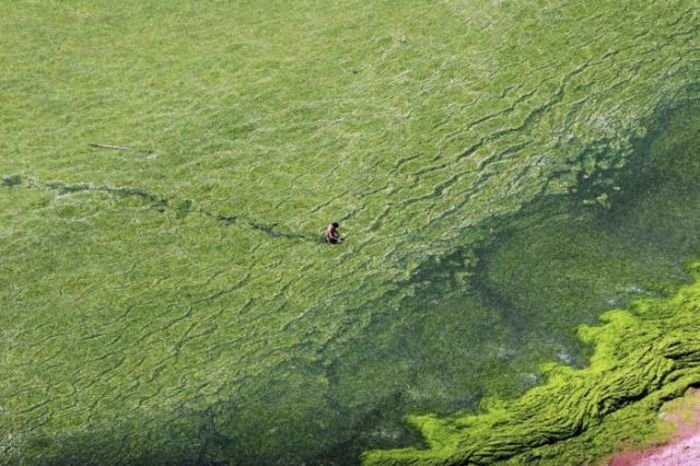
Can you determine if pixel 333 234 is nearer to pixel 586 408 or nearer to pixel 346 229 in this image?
pixel 346 229

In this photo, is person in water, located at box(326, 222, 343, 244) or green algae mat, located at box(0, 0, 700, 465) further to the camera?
person in water, located at box(326, 222, 343, 244)

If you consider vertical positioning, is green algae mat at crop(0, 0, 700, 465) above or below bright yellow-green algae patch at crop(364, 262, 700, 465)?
above

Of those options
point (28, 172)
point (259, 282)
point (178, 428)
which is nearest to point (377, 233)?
point (259, 282)

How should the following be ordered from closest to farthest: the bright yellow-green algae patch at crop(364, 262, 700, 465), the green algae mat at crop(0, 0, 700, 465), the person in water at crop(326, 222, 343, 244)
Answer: the bright yellow-green algae patch at crop(364, 262, 700, 465), the green algae mat at crop(0, 0, 700, 465), the person in water at crop(326, 222, 343, 244)

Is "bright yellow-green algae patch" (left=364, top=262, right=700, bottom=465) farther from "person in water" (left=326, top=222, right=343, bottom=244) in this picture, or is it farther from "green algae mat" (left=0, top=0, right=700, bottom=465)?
"person in water" (left=326, top=222, right=343, bottom=244)

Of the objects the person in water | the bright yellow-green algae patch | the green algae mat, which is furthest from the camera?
the person in water

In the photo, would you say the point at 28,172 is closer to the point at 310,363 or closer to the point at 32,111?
the point at 32,111

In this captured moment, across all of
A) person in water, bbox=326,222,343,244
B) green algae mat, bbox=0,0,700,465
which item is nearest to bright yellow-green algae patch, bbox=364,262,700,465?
green algae mat, bbox=0,0,700,465
